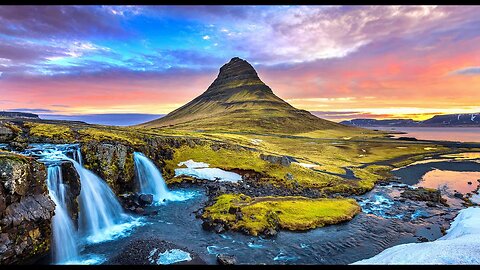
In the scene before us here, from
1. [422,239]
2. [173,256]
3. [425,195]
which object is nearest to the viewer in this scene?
[173,256]

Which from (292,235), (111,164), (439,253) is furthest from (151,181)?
(439,253)

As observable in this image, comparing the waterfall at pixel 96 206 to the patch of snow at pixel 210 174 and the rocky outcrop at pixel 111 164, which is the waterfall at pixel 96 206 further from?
the patch of snow at pixel 210 174

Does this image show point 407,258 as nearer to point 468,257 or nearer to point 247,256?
point 468,257

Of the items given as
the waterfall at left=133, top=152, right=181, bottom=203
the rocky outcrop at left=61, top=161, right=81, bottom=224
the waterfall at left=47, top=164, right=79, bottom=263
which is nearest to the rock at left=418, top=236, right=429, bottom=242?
the waterfall at left=133, top=152, right=181, bottom=203

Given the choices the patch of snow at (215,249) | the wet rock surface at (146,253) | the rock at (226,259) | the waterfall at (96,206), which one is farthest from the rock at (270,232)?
the waterfall at (96,206)

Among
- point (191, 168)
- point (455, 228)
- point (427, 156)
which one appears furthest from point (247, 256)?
point (427, 156)

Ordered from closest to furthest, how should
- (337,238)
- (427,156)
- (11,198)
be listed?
(11,198) → (337,238) → (427,156)

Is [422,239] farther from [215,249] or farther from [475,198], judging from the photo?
[475,198]
